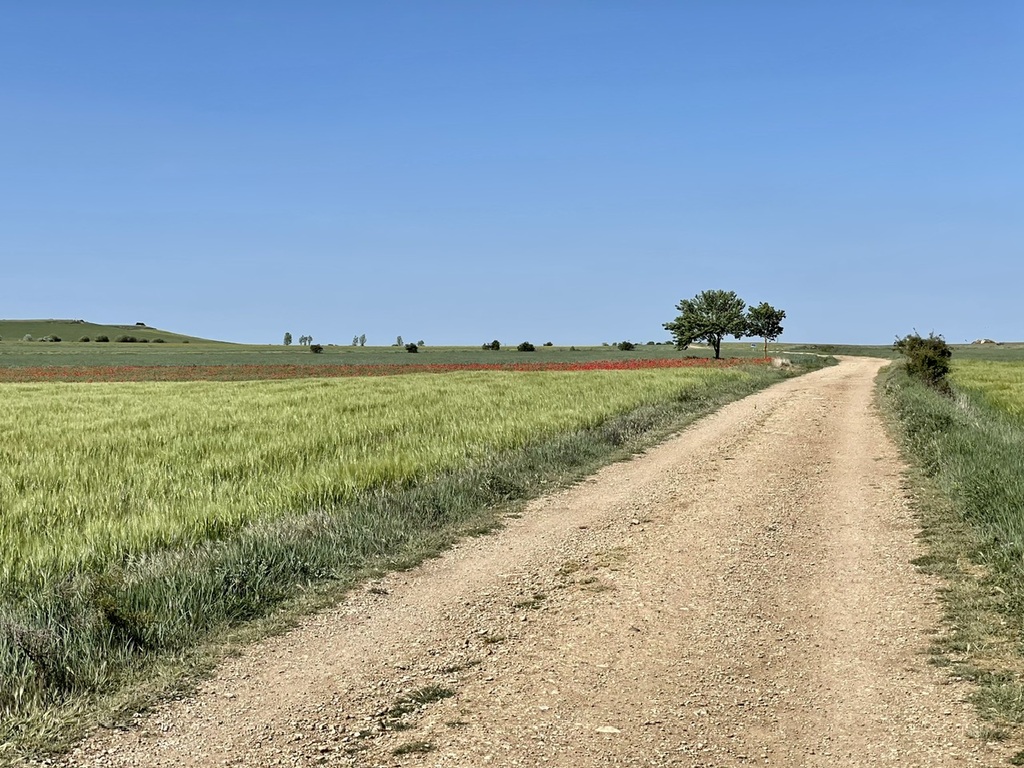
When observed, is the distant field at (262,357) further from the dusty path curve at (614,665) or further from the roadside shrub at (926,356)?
the dusty path curve at (614,665)

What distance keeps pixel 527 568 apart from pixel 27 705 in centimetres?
441

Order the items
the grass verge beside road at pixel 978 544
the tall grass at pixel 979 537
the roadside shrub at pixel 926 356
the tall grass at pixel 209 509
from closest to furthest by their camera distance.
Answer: the grass verge beside road at pixel 978 544, the tall grass at pixel 979 537, the tall grass at pixel 209 509, the roadside shrub at pixel 926 356

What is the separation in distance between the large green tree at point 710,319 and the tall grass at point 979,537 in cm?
7911

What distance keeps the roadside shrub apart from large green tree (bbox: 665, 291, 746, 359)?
57.9 m

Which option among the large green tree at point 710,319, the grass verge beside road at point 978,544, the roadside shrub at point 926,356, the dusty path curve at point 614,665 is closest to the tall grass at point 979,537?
the grass verge beside road at point 978,544

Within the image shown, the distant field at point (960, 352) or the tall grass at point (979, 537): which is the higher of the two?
the distant field at point (960, 352)

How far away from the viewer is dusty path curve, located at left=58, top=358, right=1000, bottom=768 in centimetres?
417

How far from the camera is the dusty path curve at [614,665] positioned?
4.17 metres

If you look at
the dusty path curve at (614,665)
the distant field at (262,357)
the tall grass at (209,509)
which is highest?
the distant field at (262,357)

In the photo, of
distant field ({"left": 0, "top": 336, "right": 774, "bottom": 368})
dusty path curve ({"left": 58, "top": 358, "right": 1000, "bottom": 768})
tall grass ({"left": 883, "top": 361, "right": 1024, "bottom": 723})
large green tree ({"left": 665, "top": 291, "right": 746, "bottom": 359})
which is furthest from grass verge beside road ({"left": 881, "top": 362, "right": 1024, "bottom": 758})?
large green tree ({"left": 665, "top": 291, "right": 746, "bottom": 359})

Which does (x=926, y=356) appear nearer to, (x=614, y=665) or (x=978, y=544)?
(x=978, y=544)

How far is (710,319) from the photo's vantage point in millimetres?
95000

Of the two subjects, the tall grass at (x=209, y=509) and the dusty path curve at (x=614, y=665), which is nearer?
the dusty path curve at (x=614, y=665)

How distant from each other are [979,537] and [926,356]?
2985cm
